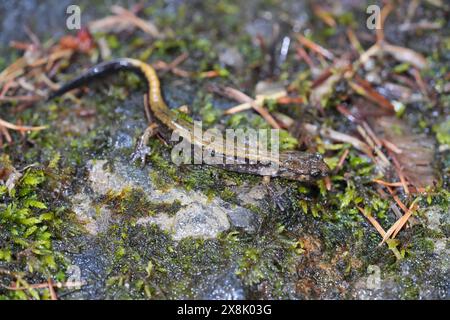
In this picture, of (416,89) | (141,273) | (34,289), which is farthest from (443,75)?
(34,289)

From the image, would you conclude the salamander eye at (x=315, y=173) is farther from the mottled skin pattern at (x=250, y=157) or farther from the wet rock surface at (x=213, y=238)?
the wet rock surface at (x=213, y=238)

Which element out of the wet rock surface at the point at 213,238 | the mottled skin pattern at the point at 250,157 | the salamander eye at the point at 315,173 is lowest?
the wet rock surface at the point at 213,238

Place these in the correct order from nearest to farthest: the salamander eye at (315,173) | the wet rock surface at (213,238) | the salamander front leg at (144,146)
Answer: the wet rock surface at (213,238), the salamander eye at (315,173), the salamander front leg at (144,146)

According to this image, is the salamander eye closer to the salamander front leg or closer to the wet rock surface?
the wet rock surface

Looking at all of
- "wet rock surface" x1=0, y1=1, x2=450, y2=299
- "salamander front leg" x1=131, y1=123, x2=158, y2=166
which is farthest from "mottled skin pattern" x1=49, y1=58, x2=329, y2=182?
Answer: "wet rock surface" x1=0, y1=1, x2=450, y2=299

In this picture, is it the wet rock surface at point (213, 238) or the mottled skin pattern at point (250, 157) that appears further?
the mottled skin pattern at point (250, 157)

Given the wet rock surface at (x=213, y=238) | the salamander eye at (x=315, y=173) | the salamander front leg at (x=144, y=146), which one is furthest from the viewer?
the salamander front leg at (x=144, y=146)

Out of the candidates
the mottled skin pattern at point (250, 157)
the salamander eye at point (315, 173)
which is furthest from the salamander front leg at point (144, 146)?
the salamander eye at point (315, 173)
